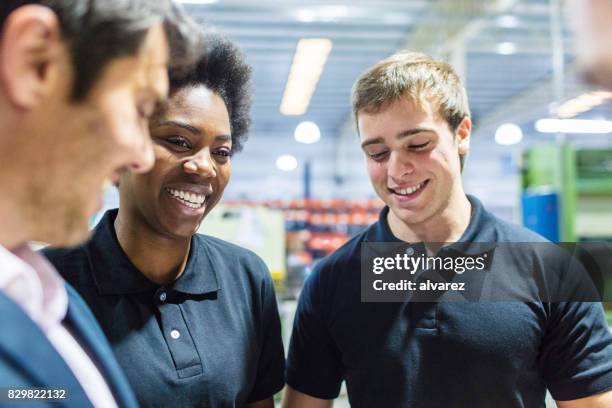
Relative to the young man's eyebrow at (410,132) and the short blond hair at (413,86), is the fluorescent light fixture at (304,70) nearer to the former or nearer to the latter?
the short blond hair at (413,86)

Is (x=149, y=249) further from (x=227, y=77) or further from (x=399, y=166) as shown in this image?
(x=399, y=166)

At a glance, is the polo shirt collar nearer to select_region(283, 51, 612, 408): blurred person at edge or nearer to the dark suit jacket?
select_region(283, 51, 612, 408): blurred person at edge

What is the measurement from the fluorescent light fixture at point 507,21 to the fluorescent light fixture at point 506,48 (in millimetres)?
477

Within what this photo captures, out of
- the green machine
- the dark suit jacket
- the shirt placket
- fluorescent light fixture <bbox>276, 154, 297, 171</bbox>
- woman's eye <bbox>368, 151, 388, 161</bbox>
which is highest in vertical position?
woman's eye <bbox>368, 151, 388, 161</bbox>

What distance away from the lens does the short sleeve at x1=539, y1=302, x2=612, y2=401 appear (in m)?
0.84

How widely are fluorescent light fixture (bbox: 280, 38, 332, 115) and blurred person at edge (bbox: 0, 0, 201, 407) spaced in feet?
13.1

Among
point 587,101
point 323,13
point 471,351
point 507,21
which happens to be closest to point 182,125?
point 471,351

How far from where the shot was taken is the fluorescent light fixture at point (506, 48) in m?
5.70

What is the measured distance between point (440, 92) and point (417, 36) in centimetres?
449

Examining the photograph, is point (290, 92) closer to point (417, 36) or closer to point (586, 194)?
point (417, 36)

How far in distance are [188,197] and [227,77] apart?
0.23 meters

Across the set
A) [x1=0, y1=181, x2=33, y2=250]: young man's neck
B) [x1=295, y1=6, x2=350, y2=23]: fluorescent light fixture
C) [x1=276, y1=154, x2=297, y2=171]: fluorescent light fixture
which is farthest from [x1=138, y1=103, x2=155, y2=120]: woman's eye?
[x1=276, y1=154, x2=297, y2=171]: fluorescent light fixture

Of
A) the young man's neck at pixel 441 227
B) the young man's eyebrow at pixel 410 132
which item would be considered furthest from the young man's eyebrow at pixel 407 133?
the young man's neck at pixel 441 227

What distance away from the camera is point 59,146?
36cm
